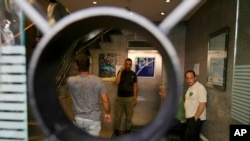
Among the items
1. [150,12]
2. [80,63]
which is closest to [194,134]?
[80,63]

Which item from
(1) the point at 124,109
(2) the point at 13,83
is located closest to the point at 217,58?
(1) the point at 124,109

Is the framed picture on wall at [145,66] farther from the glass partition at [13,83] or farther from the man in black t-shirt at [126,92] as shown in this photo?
the glass partition at [13,83]

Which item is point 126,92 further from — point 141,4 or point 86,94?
point 86,94

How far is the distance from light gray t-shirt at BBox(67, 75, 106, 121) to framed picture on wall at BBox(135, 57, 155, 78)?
3548 millimetres

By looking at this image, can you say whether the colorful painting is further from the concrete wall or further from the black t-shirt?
the concrete wall

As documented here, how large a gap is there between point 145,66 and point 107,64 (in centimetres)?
84

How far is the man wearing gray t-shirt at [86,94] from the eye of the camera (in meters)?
2.27

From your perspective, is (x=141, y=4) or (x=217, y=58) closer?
(x=217, y=58)

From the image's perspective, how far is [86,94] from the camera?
232cm

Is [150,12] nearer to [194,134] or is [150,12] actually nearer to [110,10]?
[194,134]

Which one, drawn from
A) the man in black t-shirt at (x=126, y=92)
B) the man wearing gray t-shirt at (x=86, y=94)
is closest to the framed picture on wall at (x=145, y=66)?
the man in black t-shirt at (x=126, y=92)

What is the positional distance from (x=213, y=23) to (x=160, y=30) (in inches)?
143

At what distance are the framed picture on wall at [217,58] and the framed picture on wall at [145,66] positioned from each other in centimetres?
210

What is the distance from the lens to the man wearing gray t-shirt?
2.27 metres
